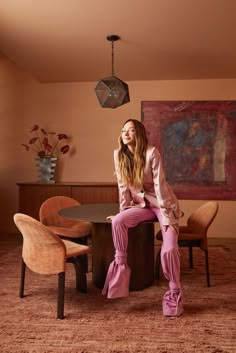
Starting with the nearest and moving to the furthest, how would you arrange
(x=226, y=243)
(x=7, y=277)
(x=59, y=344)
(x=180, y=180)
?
(x=59, y=344) < (x=7, y=277) < (x=226, y=243) < (x=180, y=180)

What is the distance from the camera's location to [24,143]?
5586mm

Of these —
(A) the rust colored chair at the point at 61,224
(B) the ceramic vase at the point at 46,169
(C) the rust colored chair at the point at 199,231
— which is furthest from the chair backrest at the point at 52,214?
(B) the ceramic vase at the point at 46,169

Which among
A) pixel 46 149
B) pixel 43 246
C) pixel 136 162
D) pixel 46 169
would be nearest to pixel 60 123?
pixel 46 149

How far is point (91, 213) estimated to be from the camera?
3.01 metres

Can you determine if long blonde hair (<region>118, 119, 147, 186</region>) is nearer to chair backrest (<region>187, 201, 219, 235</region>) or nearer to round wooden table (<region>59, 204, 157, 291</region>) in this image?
round wooden table (<region>59, 204, 157, 291</region>)

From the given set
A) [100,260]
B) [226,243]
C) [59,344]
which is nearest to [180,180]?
[226,243]

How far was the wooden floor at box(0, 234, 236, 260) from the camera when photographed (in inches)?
175

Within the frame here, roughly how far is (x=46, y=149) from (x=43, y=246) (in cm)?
319

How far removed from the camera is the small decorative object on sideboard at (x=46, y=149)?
5129 mm

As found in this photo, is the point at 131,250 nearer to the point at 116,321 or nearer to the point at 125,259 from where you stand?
the point at 125,259

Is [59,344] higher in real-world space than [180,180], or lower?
lower

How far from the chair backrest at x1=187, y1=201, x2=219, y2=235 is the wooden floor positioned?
110 centimetres

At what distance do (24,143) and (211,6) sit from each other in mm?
3684

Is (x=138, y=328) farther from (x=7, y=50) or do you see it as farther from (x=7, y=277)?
(x=7, y=50)
